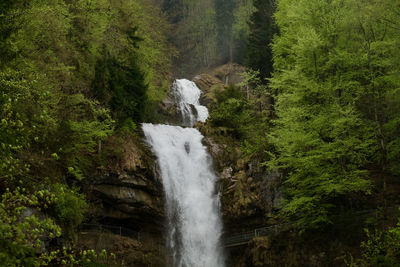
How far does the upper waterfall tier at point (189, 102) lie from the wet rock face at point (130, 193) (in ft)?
42.5

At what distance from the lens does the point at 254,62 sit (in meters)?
32.2

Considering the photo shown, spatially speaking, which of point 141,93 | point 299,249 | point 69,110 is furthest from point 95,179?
point 299,249

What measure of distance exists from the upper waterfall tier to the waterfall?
29.3ft

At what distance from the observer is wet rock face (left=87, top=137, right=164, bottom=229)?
725 inches

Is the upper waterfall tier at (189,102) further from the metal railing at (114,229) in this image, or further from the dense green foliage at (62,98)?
the metal railing at (114,229)

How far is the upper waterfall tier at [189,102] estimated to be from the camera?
114ft

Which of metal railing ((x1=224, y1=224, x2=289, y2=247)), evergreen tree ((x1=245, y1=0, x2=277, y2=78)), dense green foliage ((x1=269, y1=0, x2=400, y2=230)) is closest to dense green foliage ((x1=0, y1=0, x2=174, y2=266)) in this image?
metal railing ((x1=224, y1=224, x2=289, y2=247))

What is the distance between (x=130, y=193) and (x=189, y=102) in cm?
2107

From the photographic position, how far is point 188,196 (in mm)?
21016

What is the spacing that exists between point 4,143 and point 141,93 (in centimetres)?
1870

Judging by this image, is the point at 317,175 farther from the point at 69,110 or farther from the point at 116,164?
the point at 69,110

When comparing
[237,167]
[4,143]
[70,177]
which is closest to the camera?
[4,143]

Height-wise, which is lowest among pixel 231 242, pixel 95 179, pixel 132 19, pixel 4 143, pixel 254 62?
pixel 231 242

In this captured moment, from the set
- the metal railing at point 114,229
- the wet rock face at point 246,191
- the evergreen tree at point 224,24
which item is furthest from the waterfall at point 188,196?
the evergreen tree at point 224,24
